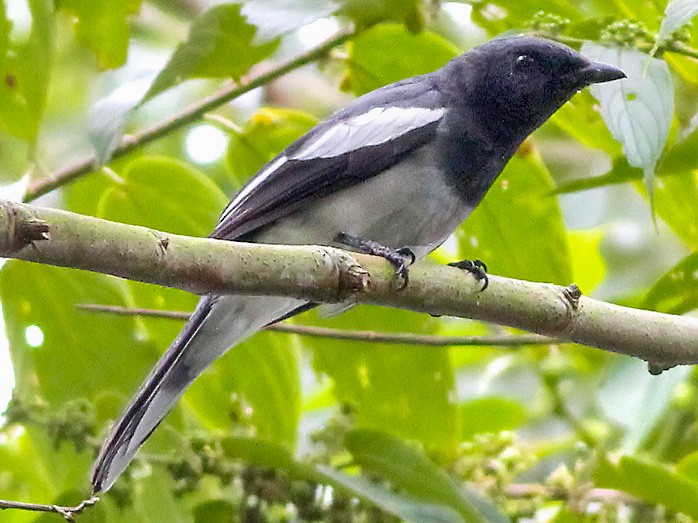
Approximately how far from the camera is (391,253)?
2096mm

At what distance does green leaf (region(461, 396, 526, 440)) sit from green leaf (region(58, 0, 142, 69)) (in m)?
1.42

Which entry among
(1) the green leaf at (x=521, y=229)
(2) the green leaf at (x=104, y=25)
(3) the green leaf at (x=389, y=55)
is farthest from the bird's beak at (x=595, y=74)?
(2) the green leaf at (x=104, y=25)

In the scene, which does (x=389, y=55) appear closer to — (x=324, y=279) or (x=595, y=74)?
(x=595, y=74)

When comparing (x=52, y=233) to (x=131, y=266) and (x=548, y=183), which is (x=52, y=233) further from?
(x=548, y=183)

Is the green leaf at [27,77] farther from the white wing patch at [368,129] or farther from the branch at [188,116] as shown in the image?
the white wing patch at [368,129]

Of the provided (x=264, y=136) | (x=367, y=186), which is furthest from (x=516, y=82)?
(x=264, y=136)

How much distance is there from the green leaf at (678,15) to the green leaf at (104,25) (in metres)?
1.44

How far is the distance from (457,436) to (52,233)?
1.43 m

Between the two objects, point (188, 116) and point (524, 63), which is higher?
point (524, 63)

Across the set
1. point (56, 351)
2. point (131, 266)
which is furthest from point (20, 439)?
point (131, 266)

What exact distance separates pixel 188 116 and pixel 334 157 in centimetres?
36

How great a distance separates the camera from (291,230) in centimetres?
248

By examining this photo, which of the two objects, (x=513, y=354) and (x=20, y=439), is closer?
(x=20, y=439)

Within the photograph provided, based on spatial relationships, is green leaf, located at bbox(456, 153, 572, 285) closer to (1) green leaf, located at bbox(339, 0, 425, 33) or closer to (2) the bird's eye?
(2) the bird's eye
